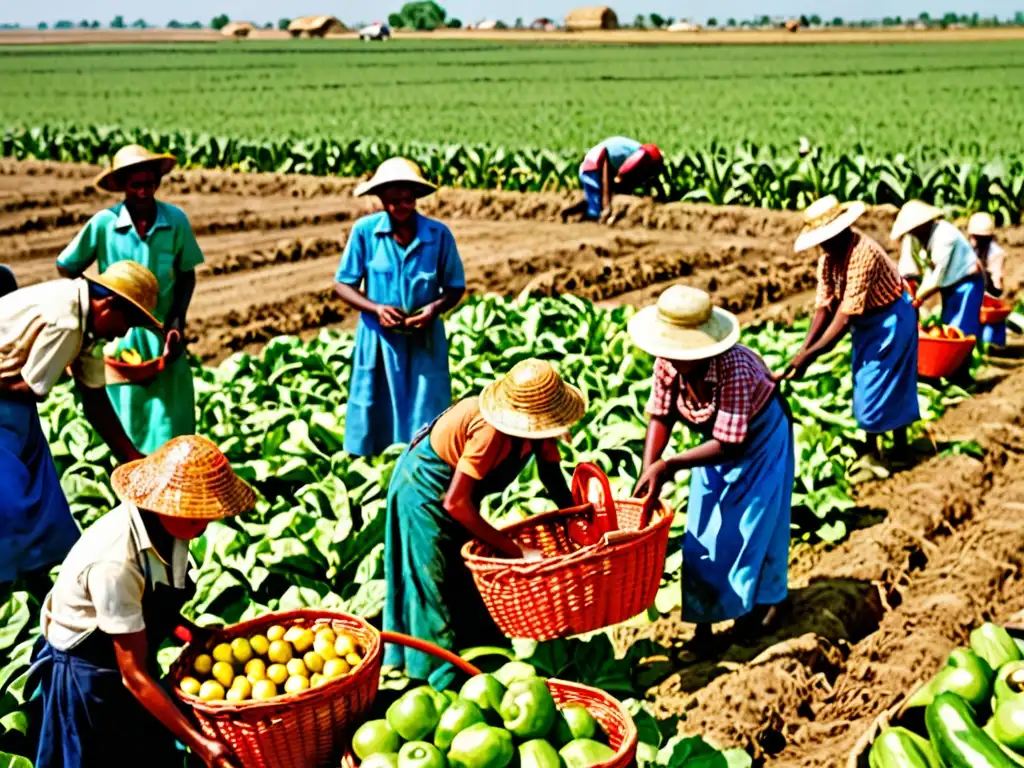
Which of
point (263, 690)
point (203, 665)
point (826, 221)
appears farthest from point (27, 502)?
point (826, 221)

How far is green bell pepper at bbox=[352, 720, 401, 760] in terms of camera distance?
343cm

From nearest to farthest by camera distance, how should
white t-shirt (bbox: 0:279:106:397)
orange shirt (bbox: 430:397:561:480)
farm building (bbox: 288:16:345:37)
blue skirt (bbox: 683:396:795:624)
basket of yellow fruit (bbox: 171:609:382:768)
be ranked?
basket of yellow fruit (bbox: 171:609:382:768) < orange shirt (bbox: 430:397:561:480) < white t-shirt (bbox: 0:279:106:397) < blue skirt (bbox: 683:396:795:624) < farm building (bbox: 288:16:345:37)

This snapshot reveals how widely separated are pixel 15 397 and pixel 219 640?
1540mm

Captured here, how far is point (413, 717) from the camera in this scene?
345cm

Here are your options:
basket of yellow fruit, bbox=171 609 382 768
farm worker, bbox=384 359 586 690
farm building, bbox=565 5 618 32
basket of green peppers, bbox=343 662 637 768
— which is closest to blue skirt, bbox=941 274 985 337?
farm worker, bbox=384 359 586 690

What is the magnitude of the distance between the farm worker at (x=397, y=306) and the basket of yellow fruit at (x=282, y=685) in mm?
2925

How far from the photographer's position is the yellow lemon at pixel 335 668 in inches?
145

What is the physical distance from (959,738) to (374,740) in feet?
5.38

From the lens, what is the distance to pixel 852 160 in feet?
55.4

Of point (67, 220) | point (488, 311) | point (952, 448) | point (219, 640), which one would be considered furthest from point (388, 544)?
point (67, 220)

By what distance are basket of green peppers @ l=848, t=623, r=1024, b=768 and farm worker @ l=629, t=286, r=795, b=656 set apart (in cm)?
123

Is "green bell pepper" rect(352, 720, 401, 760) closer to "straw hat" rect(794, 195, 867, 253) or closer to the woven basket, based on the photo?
the woven basket

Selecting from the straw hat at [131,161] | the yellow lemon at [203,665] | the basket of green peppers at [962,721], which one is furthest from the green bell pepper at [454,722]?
the straw hat at [131,161]

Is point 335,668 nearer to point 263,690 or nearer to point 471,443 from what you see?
point 263,690
